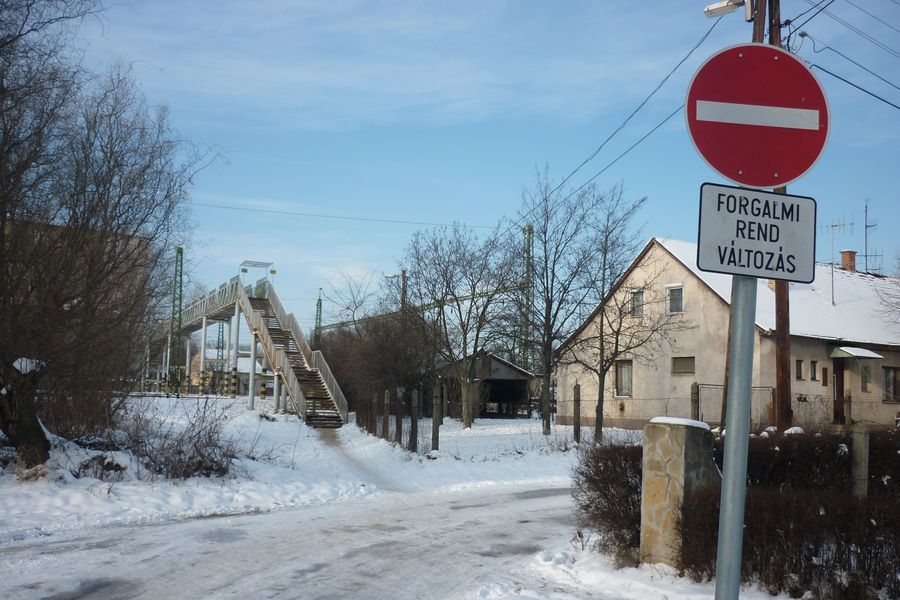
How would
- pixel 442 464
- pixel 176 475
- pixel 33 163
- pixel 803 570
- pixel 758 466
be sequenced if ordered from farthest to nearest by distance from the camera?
1. pixel 442 464
2. pixel 176 475
3. pixel 33 163
4. pixel 758 466
5. pixel 803 570

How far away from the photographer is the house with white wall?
30.7 meters

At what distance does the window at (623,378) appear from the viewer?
35.4m

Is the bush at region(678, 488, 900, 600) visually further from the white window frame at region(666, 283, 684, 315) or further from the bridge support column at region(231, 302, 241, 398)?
the bridge support column at region(231, 302, 241, 398)

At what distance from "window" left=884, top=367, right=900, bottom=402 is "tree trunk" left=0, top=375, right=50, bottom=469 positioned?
3294cm

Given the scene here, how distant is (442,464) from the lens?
18281 millimetres

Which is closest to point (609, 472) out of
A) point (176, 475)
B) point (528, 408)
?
point (176, 475)

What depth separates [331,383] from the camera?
32.4 meters

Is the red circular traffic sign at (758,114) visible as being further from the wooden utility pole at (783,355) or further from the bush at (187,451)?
the wooden utility pole at (783,355)

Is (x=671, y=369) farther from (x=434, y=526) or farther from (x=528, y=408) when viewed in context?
(x=434, y=526)

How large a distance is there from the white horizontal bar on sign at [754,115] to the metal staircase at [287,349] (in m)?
27.8

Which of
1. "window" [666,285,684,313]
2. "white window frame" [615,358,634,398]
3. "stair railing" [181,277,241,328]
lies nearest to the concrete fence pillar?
"window" [666,285,684,313]

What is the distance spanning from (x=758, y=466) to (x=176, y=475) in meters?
9.20

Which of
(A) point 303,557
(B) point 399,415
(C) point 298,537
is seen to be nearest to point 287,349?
(B) point 399,415

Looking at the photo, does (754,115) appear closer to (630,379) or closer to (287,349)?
(630,379)
